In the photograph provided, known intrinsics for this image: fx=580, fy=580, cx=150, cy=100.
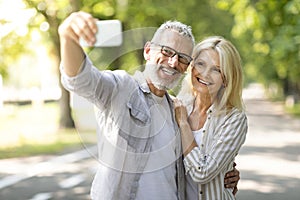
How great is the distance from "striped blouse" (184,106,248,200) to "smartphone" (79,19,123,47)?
0.83 metres

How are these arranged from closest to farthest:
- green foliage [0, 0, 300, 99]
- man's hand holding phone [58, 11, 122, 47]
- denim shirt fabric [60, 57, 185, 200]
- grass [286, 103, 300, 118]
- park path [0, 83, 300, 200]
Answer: man's hand holding phone [58, 11, 122, 47] < denim shirt fabric [60, 57, 185, 200] < green foliage [0, 0, 300, 99] < park path [0, 83, 300, 200] < grass [286, 103, 300, 118]

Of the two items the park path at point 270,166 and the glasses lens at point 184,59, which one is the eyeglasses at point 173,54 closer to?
the glasses lens at point 184,59

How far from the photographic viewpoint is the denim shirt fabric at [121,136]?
2.29 metres

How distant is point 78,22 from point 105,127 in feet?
2.08

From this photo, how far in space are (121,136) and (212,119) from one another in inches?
26.9

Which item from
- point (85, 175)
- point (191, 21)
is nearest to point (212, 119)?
point (85, 175)

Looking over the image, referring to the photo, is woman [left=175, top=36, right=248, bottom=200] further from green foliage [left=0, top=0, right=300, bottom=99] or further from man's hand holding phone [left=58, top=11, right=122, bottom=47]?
man's hand holding phone [left=58, top=11, right=122, bottom=47]

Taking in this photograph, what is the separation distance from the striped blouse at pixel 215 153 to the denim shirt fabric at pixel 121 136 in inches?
14.2

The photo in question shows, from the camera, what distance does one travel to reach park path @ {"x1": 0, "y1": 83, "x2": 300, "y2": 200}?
9.41 meters

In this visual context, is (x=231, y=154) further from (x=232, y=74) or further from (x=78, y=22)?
(x=78, y=22)

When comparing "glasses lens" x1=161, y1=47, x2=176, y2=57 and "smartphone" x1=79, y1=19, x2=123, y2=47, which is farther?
"glasses lens" x1=161, y1=47, x2=176, y2=57

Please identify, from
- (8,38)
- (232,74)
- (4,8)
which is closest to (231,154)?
(232,74)

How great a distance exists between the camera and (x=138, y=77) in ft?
8.02

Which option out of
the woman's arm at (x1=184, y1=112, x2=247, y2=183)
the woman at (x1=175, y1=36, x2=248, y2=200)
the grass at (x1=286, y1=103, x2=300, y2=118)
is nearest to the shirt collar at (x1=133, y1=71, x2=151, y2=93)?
the woman at (x1=175, y1=36, x2=248, y2=200)
